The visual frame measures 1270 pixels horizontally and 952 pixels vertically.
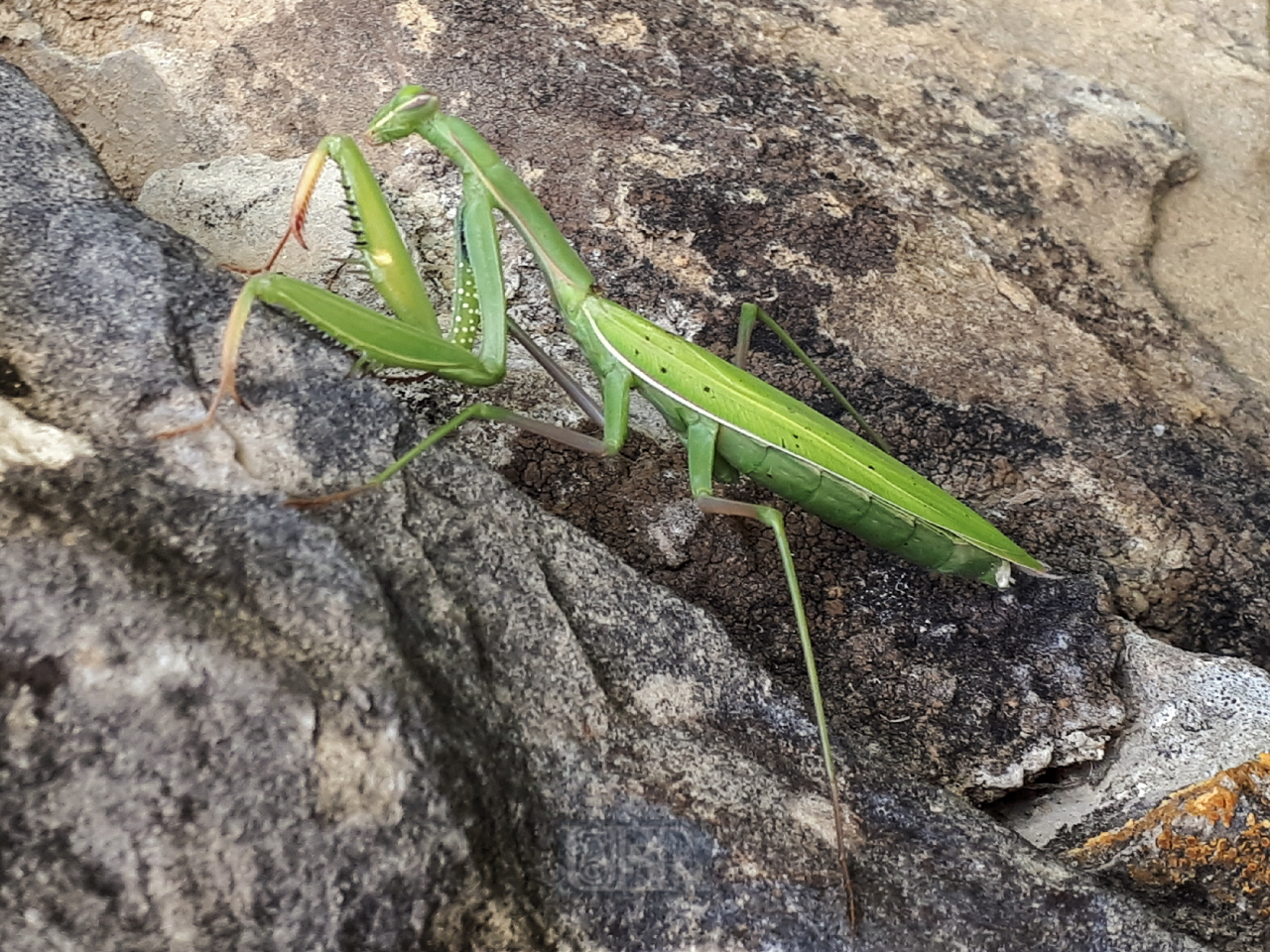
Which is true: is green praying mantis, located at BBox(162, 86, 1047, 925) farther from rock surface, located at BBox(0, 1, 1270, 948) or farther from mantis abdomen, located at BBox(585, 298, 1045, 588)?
rock surface, located at BBox(0, 1, 1270, 948)

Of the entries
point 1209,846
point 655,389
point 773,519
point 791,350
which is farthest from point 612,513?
point 1209,846

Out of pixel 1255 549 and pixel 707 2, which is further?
pixel 707 2

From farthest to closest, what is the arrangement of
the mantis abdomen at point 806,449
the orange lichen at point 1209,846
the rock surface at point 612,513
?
the mantis abdomen at point 806,449 → the orange lichen at point 1209,846 → the rock surface at point 612,513

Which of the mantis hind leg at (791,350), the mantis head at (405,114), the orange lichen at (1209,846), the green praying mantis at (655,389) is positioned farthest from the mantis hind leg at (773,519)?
the mantis head at (405,114)

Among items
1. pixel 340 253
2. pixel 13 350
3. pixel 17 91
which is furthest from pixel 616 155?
pixel 13 350

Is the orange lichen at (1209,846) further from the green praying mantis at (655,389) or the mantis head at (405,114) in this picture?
the mantis head at (405,114)

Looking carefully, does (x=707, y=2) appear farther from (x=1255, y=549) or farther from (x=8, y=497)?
(x=8, y=497)
